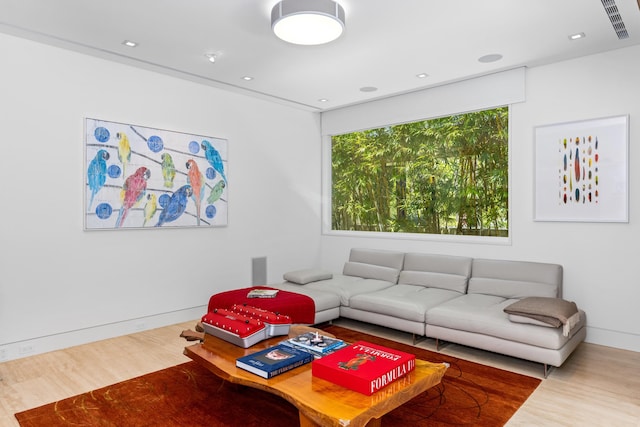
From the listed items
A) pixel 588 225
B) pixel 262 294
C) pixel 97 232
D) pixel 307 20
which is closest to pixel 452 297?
pixel 588 225

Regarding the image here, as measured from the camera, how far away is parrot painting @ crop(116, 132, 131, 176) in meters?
4.21

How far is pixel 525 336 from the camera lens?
3.22 meters

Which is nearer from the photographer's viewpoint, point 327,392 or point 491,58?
point 327,392

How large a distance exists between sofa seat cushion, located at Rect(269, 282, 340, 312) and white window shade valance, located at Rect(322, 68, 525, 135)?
250 centimetres

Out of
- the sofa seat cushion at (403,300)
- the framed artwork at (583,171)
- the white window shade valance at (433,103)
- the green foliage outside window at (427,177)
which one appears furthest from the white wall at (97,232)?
the framed artwork at (583,171)

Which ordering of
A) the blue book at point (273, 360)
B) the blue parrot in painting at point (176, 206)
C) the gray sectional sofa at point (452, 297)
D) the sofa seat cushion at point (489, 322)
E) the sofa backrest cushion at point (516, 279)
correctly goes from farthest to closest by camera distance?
the blue parrot in painting at point (176, 206) < the sofa backrest cushion at point (516, 279) < the gray sectional sofa at point (452, 297) < the sofa seat cushion at point (489, 322) < the blue book at point (273, 360)

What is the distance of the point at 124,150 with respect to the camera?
4246 mm

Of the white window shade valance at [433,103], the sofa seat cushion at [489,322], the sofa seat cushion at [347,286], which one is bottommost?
the sofa seat cushion at [489,322]

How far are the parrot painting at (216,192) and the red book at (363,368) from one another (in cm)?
310

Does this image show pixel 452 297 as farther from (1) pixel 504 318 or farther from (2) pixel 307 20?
(2) pixel 307 20

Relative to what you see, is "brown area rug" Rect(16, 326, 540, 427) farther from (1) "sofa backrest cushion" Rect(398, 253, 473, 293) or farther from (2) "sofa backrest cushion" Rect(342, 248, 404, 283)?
(2) "sofa backrest cushion" Rect(342, 248, 404, 283)

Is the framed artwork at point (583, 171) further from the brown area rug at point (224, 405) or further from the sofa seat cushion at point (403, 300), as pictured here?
the brown area rug at point (224, 405)

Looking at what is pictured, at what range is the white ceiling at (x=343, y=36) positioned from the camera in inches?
119

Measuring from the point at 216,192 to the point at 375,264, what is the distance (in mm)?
2141
